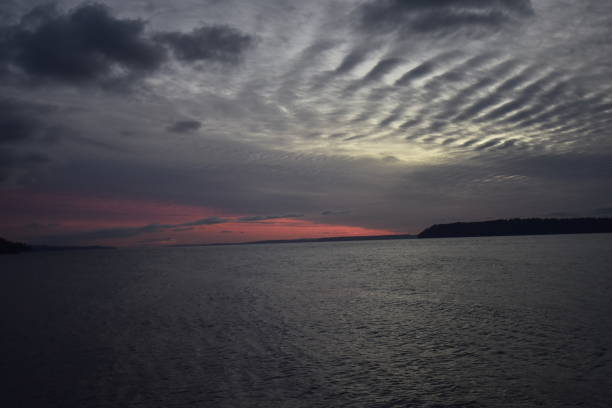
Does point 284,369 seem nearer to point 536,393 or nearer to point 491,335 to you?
point 536,393

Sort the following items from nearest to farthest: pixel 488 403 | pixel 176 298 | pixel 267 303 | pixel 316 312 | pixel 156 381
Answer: pixel 488 403 → pixel 156 381 → pixel 316 312 → pixel 267 303 → pixel 176 298

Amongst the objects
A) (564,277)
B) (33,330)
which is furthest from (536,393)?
(564,277)

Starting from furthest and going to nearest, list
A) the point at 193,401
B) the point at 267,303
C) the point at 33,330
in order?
the point at 267,303
the point at 33,330
the point at 193,401

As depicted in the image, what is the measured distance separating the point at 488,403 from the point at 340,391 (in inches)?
188

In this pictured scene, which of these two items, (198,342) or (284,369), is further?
(198,342)

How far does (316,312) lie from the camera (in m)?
29.9

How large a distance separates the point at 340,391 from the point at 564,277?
4374cm

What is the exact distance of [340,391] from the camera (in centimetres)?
1375

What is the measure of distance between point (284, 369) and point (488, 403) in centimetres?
785

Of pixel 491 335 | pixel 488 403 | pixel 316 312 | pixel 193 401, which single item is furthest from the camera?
pixel 316 312

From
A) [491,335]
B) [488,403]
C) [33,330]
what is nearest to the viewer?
[488,403]

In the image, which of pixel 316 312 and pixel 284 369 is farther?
pixel 316 312

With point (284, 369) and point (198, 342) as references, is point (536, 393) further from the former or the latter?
point (198, 342)

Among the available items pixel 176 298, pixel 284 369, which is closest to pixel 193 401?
pixel 284 369
